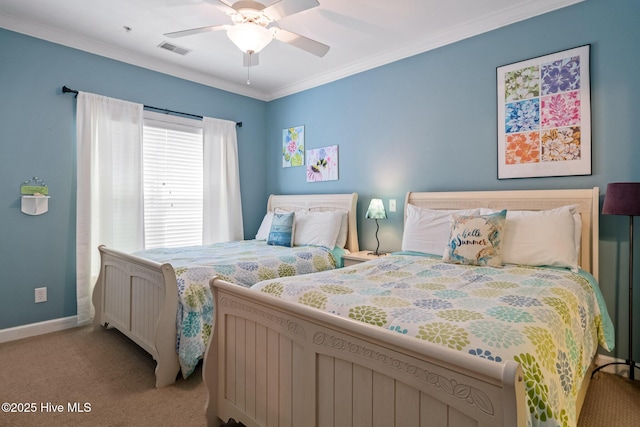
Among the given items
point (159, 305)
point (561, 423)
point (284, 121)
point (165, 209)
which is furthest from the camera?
point (284, 121)

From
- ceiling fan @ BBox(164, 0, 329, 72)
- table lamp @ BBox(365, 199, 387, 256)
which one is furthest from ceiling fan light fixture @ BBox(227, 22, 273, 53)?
table lamp @ BBox(365, 199, 387, 256)

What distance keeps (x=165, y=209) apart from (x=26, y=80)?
158 centimetres

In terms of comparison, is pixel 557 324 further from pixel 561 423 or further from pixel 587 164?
pixel 587 164

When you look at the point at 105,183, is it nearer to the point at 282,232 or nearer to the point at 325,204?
the point at 282,232

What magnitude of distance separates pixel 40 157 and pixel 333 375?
3.20 m

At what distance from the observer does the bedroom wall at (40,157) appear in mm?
2891

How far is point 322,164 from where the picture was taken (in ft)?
13.5

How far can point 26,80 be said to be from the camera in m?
2.97

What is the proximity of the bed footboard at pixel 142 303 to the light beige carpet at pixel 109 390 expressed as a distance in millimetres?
150

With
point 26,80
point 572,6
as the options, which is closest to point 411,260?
point 572,6

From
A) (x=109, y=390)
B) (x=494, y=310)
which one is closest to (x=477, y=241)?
(x=494, y=310)

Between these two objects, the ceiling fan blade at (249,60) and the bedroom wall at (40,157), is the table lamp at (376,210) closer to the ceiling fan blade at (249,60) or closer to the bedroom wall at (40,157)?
the ceiling fan blade at (249,60)

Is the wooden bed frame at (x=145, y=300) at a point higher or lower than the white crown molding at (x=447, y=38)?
lower

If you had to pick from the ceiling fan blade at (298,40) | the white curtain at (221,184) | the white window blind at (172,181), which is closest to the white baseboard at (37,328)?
the white window blind at (172,181)
